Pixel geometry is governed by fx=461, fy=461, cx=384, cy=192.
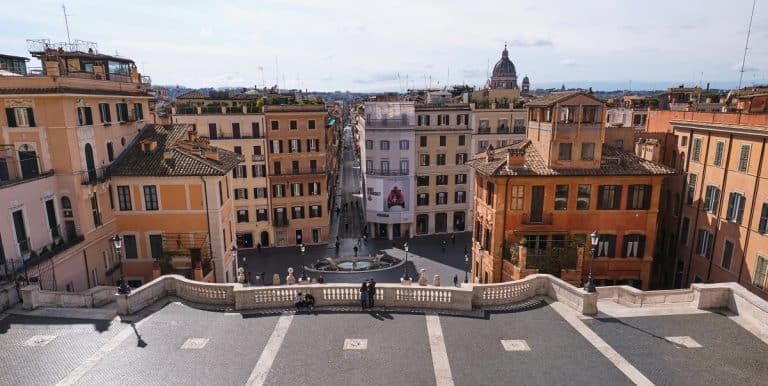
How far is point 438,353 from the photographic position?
1777cm

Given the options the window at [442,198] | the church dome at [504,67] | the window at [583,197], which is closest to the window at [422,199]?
the window at [442,198]

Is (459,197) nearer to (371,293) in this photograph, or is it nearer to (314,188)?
(314,188)

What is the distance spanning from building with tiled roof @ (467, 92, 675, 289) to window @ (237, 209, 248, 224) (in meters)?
33.3

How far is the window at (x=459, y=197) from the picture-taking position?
62094 mm

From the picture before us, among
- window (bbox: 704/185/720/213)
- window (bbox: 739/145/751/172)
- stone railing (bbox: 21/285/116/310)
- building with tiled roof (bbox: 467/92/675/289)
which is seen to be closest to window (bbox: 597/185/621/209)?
building with tiled roof (bbox: 467/92/675/289)

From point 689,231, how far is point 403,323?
26.2 meters

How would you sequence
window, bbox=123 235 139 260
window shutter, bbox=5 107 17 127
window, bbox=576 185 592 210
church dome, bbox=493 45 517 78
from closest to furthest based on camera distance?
window shutter, bbox=5 107 17 127, window, bbox=576 185 592 210, window, bbox=123 235 139 260, church dome, bbox=493 45 517 78

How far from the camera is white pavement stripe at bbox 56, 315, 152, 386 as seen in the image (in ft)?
52.1

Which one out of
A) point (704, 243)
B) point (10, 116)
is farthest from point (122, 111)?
point (704, 243)

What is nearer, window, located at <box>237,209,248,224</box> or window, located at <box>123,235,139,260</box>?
window, located at <box>123,235,139,260</box>

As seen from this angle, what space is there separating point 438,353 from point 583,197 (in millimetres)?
19284

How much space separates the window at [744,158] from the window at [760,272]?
18.2 feet

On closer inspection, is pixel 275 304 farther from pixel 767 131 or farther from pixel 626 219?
pixel 767 131

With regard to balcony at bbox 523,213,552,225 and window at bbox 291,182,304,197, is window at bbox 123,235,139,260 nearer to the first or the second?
window at bbox 291,182,304,197
